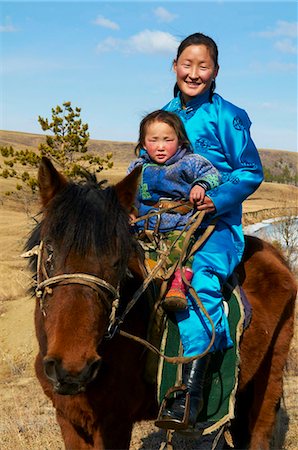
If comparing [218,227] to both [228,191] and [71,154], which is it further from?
[71,154]

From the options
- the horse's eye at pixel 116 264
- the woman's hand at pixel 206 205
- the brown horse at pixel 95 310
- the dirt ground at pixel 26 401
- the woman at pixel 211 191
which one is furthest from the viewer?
the dirt ground at pixel 26 401

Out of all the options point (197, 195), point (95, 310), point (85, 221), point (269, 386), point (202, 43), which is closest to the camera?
point (95, 310)

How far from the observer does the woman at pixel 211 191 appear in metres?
3.65

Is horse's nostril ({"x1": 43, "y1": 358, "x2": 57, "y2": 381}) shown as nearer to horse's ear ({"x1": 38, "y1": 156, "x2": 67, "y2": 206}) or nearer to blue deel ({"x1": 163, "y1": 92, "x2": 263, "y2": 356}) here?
horse's ear ({"x1": 38, "y1": 156, "x2": 67, "y2": 206})

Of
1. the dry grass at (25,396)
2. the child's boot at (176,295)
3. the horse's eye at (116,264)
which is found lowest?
the dry grass at (25,396)

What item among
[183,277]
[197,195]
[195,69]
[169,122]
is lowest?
[183,277]

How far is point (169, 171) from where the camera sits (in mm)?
3928

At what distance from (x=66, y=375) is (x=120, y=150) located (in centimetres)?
13968

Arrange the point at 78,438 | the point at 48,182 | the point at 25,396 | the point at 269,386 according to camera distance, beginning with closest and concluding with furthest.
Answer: the point at 48,182
the point at 78,438
the point at 269,386
the point at 25,396

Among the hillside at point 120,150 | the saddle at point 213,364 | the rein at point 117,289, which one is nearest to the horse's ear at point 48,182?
the rein at point 117,289

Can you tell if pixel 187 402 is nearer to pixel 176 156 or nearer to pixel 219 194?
pixel 219 194

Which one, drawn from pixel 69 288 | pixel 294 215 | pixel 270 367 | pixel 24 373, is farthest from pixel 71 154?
pixel 69 288

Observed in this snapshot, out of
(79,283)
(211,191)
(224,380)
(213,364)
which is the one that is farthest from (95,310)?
(224,380)

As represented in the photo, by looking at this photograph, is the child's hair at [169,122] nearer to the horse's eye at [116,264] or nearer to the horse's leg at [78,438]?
the horse's eye at [116,264]
